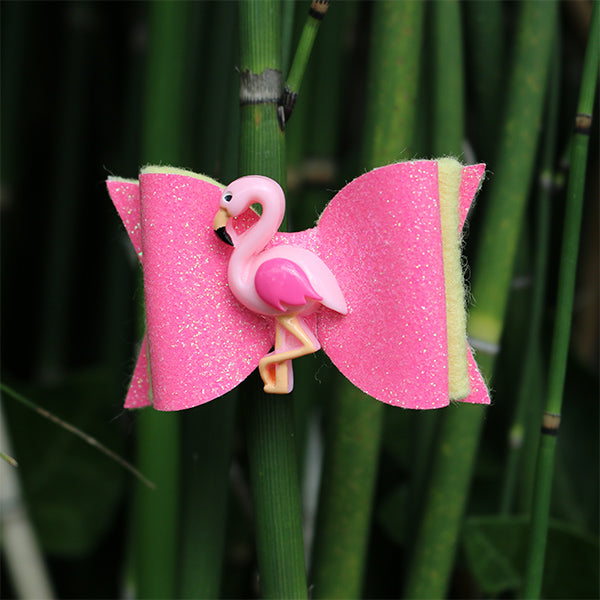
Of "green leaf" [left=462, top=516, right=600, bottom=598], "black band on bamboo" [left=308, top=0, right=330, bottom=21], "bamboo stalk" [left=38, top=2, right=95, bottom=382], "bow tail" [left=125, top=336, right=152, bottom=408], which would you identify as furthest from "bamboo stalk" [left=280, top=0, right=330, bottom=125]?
"bamboo stalk" [left=38, top=2, right=95, bottom=382]

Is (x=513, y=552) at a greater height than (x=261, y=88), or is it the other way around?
(x=261, y=88)

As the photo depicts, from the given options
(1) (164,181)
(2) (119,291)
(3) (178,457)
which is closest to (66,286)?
(2) (119,291)

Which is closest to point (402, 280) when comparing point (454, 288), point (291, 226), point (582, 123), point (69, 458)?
point (454, 288)

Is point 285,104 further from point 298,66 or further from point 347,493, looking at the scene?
point 347,493

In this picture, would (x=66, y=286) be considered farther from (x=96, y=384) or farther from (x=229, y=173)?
(x=229, y=173)

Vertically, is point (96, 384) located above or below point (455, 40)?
below

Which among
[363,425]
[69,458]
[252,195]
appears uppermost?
[252,195]

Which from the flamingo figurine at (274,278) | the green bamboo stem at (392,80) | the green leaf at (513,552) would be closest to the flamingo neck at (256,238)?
the flamingo figurine at (274,278)
